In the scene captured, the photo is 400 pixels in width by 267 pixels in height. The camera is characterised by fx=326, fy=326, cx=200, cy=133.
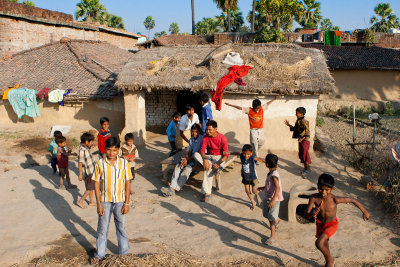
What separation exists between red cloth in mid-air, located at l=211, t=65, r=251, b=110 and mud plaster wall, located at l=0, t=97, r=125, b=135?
176 inches

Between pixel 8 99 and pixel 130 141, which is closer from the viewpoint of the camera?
pixel 130 141

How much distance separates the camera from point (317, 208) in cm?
400

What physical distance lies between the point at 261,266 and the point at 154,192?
10.4 ft

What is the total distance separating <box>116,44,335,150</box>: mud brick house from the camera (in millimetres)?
9133

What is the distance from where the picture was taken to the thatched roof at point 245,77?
9133mm

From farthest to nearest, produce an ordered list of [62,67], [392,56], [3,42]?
[392,56]
[3,42]
[62,67]

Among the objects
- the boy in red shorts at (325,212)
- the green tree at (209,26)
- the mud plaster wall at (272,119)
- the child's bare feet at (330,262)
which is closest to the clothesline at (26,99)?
the mud plaster wall at (272,119)

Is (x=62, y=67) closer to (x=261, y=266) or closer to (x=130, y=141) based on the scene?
(x=130, y=141)

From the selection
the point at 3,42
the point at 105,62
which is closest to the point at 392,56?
the point at 105,62

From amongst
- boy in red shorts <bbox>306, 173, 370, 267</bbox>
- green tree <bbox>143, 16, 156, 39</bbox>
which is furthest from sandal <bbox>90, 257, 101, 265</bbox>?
green tree <bbox>143, 16, 156, 39</bbox>

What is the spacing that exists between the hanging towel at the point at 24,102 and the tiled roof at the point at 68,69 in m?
0.71

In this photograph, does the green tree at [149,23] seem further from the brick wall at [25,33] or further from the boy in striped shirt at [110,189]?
the boy in striped shirt at [110,189]

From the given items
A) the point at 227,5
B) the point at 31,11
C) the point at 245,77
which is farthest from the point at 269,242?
the point at 227,5

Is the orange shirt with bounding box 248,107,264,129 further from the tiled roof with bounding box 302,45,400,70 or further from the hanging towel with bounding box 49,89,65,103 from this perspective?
the tiled roof with bounding box 302,45,400,70
